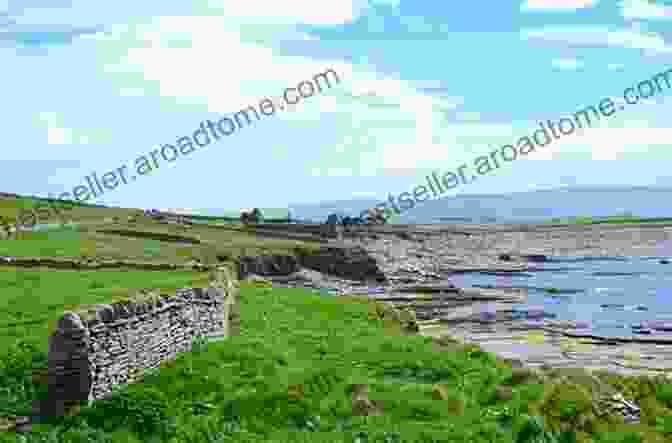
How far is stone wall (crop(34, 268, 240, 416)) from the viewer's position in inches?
715

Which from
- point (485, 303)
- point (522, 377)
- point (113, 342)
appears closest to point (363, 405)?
point (522, 377)

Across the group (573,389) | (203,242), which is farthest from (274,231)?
(573,389)

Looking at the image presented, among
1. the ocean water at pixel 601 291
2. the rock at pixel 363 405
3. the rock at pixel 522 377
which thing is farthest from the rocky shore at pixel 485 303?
the rock at pixel 363 405

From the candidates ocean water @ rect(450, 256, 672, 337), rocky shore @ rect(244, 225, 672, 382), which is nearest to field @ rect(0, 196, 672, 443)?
rocky shore @ rect(244, 225, 672, 382)

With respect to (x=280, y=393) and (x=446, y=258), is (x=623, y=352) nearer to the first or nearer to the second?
(x=280, y=393)

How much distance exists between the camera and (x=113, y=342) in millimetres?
19234

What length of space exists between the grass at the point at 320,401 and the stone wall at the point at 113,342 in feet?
1.29

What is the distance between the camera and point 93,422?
18.0 m

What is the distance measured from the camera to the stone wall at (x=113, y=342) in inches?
715

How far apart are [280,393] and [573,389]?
255 inches

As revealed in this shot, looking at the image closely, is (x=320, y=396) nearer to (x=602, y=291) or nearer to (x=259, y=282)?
(x=259, y=282)

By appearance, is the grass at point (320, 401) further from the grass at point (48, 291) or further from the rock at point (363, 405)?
the grass at point (48, 291)

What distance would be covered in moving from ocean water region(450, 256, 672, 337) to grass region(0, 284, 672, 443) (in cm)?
2758

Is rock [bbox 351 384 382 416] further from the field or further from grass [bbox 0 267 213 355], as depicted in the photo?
grass [bbox 0 267 213 355]
